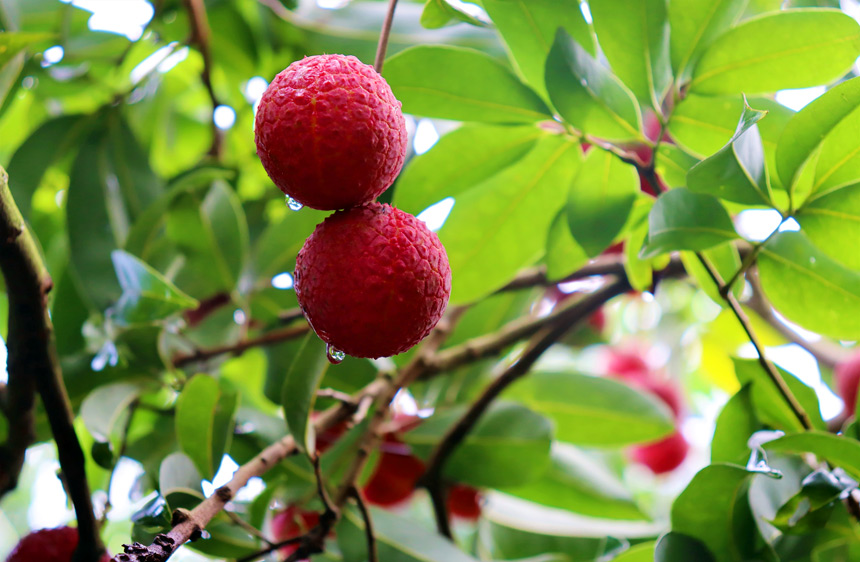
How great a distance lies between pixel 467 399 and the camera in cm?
142

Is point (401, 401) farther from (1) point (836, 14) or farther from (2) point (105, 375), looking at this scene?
(1) point (836, 14)

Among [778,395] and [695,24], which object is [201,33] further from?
[778,395]

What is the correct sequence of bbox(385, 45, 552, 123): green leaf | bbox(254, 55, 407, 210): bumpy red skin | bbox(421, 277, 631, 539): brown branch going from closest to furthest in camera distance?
1. bbox(254, 55, 407, 210): bumpy red skin
2. bbox(385, 45, 552, 123): green leaf
3. bbox(421, 277, 631, 539): brown branch

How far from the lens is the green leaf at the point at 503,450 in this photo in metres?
1.18

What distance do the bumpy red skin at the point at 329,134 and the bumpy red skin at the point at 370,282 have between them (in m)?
0.03

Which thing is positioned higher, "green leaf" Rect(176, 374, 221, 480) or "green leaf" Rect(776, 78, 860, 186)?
"green leaf" Rect(776, 78, 860, 186)

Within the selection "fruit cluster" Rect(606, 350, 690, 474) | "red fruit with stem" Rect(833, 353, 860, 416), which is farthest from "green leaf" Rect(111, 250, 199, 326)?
"fruit cluster" Rect(606, 350, 690, 474)

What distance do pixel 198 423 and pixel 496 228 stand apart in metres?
0.47

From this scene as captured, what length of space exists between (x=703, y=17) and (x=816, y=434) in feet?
1.51

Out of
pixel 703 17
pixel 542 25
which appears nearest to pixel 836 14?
pixel 703 17

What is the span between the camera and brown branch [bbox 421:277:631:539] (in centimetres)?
116

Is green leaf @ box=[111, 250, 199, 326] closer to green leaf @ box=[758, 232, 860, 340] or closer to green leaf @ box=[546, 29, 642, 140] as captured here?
green leaf @ box=[546, 29, 642, 140]

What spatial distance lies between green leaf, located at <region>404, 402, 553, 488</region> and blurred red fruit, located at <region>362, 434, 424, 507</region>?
0.12 m

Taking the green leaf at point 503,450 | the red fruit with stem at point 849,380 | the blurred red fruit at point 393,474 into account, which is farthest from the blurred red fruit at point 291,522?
the red fruit with stem at point 849,380
